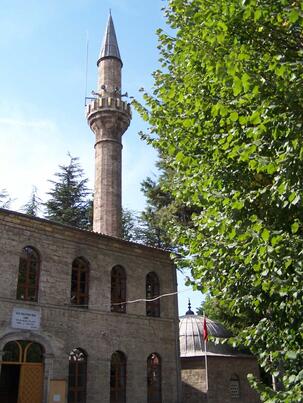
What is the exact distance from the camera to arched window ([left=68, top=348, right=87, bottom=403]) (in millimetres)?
14016

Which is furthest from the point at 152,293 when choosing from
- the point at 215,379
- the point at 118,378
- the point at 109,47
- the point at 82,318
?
the point at 109,47

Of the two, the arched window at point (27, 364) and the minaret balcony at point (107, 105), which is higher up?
the minaret balcony at point (107, 105)

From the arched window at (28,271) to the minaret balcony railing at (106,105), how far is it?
10680 millimetres

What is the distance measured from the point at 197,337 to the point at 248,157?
17.5 m

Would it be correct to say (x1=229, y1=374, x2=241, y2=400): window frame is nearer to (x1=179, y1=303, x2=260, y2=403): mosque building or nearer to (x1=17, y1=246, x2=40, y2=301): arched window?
(x1=179, y1=303, x2=260, y2=403): mosque building

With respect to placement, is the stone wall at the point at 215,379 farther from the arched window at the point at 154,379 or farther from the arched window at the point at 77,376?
the arched window at the point at 77,376

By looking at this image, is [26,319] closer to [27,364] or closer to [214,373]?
[27,364]

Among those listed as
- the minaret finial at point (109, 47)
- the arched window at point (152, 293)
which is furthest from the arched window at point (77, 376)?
the minaret finial at point (109, 47)

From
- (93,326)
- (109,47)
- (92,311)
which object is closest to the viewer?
(93,326)

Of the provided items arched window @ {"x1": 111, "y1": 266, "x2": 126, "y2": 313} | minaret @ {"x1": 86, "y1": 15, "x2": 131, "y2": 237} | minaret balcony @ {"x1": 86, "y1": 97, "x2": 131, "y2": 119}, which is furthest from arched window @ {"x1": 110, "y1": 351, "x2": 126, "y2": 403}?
minaret balcony @ {"x1": 86, "y1": 97, "x2": 131, "y2": 119}

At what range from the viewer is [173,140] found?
7.77 m

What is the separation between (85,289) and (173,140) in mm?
8941

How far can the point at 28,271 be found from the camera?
1389 centimetres

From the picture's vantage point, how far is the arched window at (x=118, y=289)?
16203 millimetres
